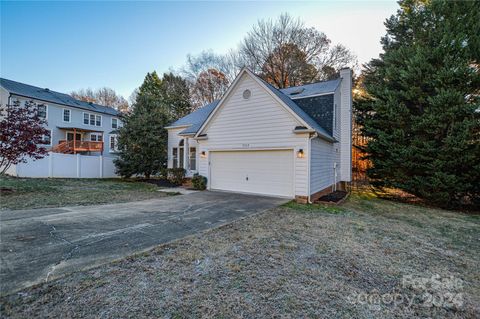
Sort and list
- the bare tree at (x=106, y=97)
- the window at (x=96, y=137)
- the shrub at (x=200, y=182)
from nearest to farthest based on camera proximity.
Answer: the shrub at (x=200, y=182)
the window at (x=96, y=137)
the bare tree at (x=106, y=97)

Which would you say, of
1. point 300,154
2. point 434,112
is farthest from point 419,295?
point 434,112

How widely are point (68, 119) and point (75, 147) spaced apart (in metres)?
6.18

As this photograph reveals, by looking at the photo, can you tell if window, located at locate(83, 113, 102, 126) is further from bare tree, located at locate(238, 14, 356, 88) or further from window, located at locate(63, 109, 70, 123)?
bare tree, located at locate(238, 14, 356, 88)

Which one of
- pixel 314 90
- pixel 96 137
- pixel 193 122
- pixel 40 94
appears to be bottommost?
pixel 96 137

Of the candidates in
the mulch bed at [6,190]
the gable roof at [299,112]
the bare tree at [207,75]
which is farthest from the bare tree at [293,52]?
the mulch bed at [6,190]

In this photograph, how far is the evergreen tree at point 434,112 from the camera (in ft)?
30.1

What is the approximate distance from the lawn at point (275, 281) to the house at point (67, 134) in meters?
13.4

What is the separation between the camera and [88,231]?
15.4 feet

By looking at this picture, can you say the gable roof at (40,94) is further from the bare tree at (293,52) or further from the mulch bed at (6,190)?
the bare tree at (293,52)

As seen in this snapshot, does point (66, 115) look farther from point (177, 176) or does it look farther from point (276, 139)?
point (276, 139)

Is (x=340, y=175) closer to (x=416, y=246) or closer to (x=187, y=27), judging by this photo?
(x=416, y=246)

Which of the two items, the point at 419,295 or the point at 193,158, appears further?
the point at 193,158

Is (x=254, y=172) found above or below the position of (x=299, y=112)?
below

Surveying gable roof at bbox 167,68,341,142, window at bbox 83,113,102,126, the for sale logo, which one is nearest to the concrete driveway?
the for sale logo
